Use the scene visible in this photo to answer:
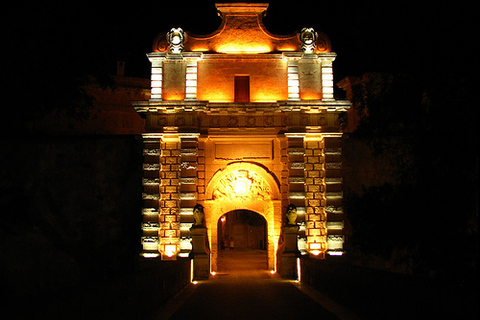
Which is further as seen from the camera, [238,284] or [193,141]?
[193,141]

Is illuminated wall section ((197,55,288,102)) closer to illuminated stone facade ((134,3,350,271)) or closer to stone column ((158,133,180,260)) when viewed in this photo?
illuminated stone facade ((134,3,350,271))

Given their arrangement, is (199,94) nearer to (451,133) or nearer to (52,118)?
(451,133)

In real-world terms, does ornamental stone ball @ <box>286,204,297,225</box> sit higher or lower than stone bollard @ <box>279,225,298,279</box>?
higher

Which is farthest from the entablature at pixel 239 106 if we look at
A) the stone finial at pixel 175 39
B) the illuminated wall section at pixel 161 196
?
the stone finial at pixel 175 39

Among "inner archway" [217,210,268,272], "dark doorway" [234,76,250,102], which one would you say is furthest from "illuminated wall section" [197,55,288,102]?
"inner archway" [217,210,268,272]

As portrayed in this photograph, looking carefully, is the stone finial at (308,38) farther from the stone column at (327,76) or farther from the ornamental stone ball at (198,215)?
the ornamental stone ball at (198,215)

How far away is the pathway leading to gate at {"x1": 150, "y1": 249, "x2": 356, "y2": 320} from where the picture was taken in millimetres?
8914

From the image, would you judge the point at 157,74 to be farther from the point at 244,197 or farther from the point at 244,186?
the point at 244,197

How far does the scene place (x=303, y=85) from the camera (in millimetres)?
18141

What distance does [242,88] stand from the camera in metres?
18.3

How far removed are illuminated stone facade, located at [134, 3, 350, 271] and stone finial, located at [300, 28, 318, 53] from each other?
0.04 meters

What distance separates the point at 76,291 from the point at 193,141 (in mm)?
10938

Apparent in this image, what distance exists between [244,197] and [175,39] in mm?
7150

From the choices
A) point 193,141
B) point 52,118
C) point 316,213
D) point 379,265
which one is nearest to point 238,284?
point 316,213
